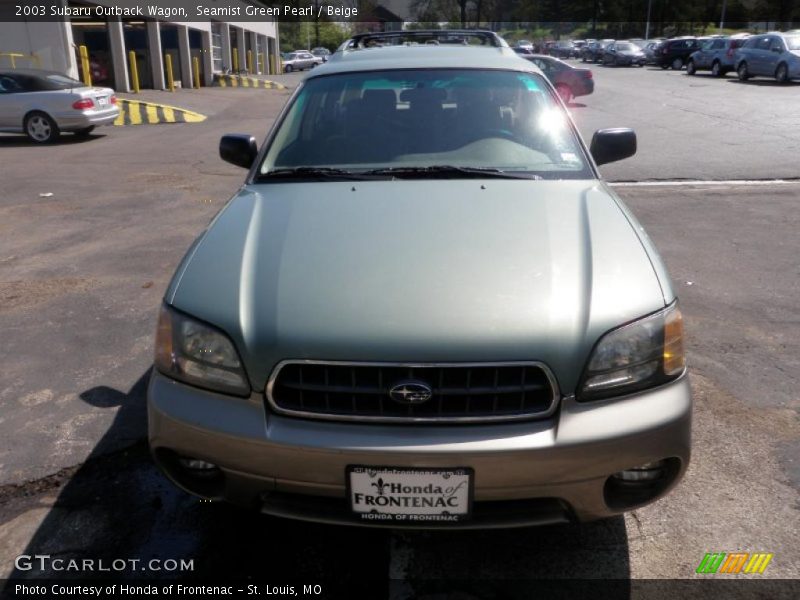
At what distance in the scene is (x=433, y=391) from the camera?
7.05 feet

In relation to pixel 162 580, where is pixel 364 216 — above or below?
above

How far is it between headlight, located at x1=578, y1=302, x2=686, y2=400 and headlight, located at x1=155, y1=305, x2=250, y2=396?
3.64 ft

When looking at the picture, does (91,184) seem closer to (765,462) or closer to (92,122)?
(92,122)

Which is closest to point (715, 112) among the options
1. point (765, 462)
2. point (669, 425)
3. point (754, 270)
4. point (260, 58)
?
point (754, 270)

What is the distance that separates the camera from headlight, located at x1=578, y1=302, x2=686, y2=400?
86.4 inches

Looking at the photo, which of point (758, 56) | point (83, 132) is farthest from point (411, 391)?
point (758, 56)

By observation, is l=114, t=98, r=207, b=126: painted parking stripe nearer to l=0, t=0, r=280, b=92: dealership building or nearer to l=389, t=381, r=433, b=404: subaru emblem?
l=0, t=0, r=280, b=92: dealership building

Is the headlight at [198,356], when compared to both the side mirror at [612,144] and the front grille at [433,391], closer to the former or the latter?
the front grille at [433,391]

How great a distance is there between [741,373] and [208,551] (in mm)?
3038

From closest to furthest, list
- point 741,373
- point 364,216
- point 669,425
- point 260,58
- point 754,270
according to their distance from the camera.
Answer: point 669,425, point 364,216, point 741,373, point 754,270, point 260,58

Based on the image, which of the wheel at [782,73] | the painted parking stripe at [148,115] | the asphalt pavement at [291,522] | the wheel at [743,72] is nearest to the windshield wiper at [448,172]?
the asphalt pavement at [291,522]

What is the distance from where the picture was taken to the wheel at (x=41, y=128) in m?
13.8

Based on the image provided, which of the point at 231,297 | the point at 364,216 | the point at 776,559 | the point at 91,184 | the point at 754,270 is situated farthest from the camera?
the point at 91,184

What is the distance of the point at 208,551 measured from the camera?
2.61 m
